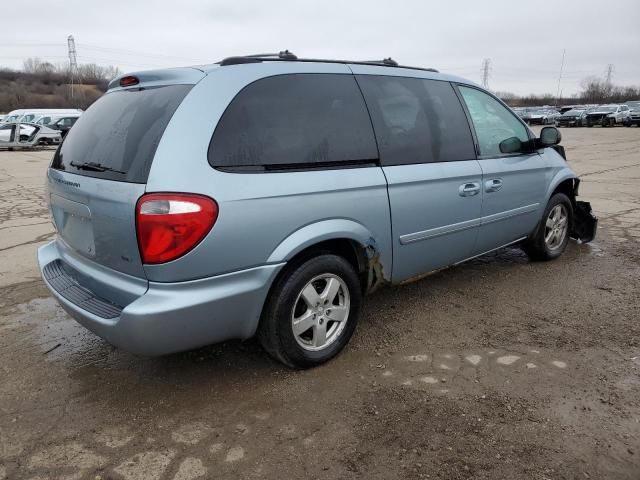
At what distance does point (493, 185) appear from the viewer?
13.0ft

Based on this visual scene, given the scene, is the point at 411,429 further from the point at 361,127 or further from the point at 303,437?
the point at 361,127

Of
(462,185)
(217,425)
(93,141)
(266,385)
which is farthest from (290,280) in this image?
(462,185)

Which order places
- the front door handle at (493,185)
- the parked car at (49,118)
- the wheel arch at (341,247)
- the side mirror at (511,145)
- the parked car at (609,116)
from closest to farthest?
the wheel arch at (341,247), the front door handle at (493,185), the side mirror at (511,145), the parked car at (49,118), the parked car at (609,116)

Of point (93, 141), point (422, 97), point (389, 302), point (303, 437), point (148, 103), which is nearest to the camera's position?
point (303, 437)

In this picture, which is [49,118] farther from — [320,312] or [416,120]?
[320,312]

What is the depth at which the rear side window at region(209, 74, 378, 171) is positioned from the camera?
255 centimetres

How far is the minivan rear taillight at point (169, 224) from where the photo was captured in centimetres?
230

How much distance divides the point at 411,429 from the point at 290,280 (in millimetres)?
983

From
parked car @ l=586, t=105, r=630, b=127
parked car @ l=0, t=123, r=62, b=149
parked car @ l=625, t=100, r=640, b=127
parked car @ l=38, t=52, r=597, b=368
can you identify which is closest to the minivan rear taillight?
parked car @ l=38, t=52, r=597, b=368

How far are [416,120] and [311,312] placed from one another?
1558 mm

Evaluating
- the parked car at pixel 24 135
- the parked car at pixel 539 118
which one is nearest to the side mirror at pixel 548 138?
the parked car at pixel 24 135

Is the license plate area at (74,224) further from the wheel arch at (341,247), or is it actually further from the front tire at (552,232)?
the front tire at (552,232)

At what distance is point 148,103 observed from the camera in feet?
8.78

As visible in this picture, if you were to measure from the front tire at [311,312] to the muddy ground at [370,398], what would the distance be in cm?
14
